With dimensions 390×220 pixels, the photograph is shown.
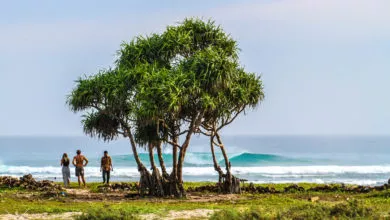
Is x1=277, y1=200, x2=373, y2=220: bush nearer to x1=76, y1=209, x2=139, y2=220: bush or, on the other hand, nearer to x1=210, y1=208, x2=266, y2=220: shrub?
x1=210, y1=208, x2=266, y2=220: shrub

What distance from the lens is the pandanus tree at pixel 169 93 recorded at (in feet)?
70.7

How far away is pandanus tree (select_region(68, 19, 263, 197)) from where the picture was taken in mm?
21547

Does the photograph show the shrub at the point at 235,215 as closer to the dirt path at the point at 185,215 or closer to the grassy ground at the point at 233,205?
the grassy ground at the point at 233,205

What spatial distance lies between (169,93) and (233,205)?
12.4 feet

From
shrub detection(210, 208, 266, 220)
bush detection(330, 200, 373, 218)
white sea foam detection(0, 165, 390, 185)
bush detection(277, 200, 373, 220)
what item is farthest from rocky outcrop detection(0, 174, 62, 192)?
white sea foam detection(0, 165, 390, 185)

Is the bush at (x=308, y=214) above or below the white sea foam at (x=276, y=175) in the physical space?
below

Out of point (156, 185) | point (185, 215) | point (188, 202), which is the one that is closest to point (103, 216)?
point (185, 215)

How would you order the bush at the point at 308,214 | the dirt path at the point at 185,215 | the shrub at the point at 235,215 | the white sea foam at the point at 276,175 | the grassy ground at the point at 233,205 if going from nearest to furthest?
the shrub at the point at 235,215 < the bush at the point at 308,214 < the grassy ground at the point at 233,205 < the dirt path at the point at 185,215 < the white sea foam at the point at 276,175

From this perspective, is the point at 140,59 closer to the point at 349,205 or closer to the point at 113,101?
the point at 113,101

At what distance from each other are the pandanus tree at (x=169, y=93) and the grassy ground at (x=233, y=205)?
77.2 inches

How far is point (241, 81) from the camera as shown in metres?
23.8

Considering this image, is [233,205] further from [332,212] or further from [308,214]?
[308,214]

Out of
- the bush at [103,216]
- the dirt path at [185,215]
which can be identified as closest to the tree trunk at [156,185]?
the dirt path at [185,215]

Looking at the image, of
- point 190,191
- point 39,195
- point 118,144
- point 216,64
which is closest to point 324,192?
point 190,191
